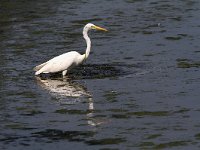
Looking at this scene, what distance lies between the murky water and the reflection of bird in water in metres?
0.02

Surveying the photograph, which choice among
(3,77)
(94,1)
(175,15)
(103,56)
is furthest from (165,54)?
(94,1)

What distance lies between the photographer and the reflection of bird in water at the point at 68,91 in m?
14.9

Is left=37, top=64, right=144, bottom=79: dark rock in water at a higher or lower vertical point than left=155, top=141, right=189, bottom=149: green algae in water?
higher

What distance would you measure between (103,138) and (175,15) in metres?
15.6

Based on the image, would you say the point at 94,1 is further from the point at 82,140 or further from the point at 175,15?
the point at 82,140

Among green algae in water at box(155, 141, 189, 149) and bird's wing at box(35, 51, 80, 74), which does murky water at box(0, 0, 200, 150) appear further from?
Answer: bird's wing at box(35, 51, 80, 74)

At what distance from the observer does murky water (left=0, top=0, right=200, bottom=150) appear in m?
13.3

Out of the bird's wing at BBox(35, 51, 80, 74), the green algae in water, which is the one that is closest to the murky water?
the green algae in water

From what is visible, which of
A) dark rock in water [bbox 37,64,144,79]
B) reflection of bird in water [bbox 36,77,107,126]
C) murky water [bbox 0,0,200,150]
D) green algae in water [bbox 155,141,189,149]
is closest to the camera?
green algae in water [bbox 155,141,189,149]

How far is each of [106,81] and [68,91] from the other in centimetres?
125

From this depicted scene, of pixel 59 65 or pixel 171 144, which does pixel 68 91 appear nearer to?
pixel 59 65

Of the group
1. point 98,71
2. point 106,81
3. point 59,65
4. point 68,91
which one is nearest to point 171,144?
point 68,91

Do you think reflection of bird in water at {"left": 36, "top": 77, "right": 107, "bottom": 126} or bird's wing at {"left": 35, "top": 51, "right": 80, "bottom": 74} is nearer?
reflection of bird in water at {"left": 36, "top": 77, "right": 107, "bottom": 126}

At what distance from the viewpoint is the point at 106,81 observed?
1797cm
